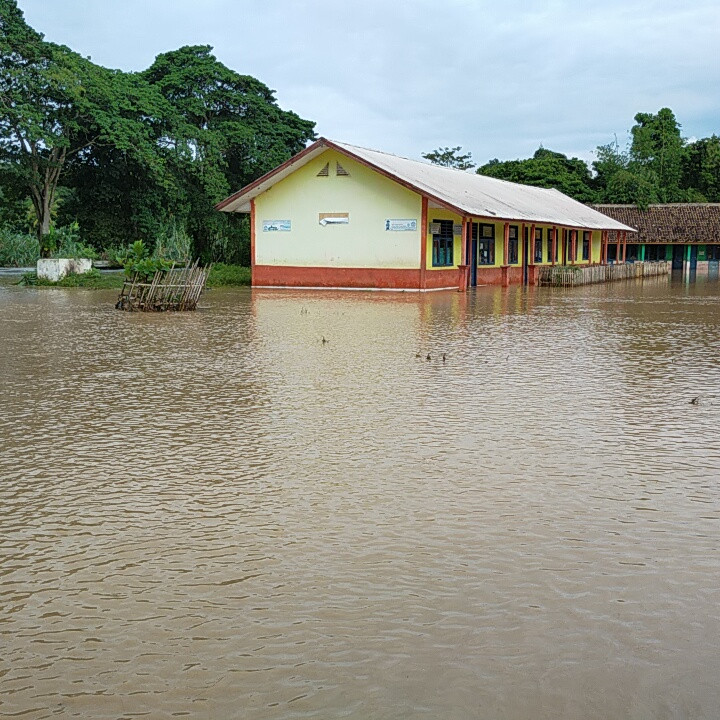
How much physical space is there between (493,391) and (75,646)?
7009mm

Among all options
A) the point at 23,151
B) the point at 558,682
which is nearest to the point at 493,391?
the point at 558,682

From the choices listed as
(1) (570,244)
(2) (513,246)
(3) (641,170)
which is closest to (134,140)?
(2) (513,246)

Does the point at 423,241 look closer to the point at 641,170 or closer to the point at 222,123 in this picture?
the point at 222,123

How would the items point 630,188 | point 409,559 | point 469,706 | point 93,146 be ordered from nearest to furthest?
point 469,706
point 409,559
point 93,146
point 630,188

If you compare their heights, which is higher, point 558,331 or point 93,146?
point 93,146

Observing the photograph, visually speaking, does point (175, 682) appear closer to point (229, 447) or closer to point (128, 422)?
point (229, 447)

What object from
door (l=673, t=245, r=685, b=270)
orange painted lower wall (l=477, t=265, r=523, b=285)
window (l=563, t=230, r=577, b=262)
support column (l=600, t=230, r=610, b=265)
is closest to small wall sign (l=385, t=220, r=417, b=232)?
orange painted lower wall (l=477, t=265, r=523, b=285)

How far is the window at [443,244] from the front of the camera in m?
31.6

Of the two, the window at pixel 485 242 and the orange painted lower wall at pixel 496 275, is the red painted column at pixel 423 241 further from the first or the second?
the orange painted lower wall at pixel 496 275

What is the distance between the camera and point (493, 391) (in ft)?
34.0

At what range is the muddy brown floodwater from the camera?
366 cm

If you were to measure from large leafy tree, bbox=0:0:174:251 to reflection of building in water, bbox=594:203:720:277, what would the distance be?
1271 inches

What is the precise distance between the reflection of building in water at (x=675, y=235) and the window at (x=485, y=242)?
22.7m

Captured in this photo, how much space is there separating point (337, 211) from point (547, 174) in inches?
1436
